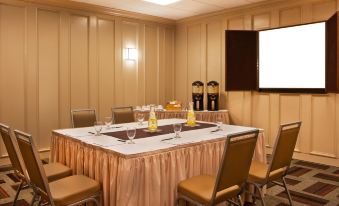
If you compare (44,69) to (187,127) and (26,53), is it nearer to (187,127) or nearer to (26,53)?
(26,53)

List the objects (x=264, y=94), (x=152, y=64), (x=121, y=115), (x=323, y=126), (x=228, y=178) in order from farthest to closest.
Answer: (x=152, y=64) → (x=264, y=94) → (x=323, y=126) → (x=121, y=115) → (x=228, y=178)

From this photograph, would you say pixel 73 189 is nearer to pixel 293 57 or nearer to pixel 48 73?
pixel 48 73

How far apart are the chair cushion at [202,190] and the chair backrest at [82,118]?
1.93 meters

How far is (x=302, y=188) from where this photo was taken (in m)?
3.62

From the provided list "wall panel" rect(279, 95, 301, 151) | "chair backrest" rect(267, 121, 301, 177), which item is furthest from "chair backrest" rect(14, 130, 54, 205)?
"wall panel" rect(279, 95, 301, 151)

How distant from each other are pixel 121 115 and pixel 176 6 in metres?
2.44

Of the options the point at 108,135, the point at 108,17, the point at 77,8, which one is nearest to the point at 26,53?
the point at 77,8

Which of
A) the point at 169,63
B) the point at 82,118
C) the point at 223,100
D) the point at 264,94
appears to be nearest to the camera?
the point at 82,118

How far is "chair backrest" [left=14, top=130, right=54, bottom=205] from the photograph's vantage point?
6.86 ft

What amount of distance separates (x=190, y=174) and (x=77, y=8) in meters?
3.87

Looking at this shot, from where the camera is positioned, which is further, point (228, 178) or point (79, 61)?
point (79, 61)

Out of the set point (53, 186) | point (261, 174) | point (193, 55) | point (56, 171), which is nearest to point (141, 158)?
point (53, 186)

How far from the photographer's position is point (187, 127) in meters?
3.43

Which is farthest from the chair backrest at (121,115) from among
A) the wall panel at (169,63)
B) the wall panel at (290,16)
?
the wall panel at (290,16)
